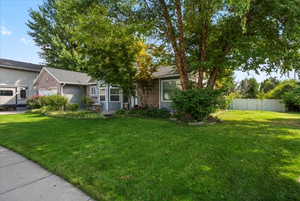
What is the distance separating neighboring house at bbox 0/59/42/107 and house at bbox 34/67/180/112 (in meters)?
2.79

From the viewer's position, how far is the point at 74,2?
6.68 meters

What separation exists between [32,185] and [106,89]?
464 inches

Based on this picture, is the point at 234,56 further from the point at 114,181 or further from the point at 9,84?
the point at 9,84

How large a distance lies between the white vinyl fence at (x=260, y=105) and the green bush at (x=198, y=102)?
10570 mm

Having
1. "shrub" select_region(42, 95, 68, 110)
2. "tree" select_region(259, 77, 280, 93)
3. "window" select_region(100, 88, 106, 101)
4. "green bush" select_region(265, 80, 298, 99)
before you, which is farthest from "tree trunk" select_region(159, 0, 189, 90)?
"tree" select_region(259, 77, 280, 93)

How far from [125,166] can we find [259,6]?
7.62 metres

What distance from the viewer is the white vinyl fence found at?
46.8 feet

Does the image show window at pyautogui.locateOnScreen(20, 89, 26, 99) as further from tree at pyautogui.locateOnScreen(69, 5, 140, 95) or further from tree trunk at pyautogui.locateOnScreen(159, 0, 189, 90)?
tree trunk at pyautogui.locateOnScreen(159, 0, 189, 90)

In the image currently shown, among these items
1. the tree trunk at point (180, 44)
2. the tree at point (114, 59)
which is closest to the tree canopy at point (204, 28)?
the tree trunk at point (180, 44)

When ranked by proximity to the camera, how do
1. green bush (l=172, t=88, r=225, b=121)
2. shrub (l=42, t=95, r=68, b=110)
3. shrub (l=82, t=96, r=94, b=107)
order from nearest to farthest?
green bush (l=172, t=88, r=225, b=121), shrub (l=42, t=95, r=68, b=110), shrub (l=82, t=96, r=94, b=107)

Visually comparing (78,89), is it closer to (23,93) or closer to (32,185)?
(23,93)

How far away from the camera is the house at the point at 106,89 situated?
1142 cm

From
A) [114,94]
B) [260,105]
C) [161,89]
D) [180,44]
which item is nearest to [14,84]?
[114,94]

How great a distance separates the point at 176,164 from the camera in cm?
322
